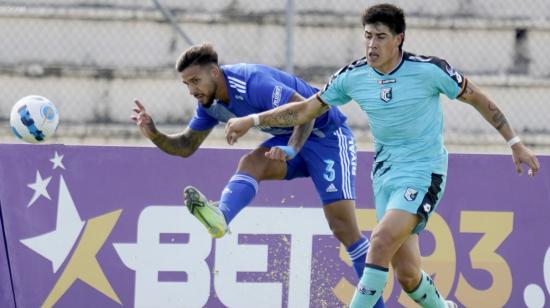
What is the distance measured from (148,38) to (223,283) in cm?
400

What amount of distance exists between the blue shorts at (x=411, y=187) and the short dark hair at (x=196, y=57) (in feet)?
4.96

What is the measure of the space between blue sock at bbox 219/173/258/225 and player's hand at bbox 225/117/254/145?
1.71ft

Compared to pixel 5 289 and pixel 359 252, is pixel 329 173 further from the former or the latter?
pixel 5 289

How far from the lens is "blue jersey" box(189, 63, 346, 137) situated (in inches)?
327

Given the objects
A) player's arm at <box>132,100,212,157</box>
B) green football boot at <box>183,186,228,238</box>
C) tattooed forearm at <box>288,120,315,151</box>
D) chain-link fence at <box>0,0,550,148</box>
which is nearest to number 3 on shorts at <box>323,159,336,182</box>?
tattooed forearm at <box>288,120,315,151</box>

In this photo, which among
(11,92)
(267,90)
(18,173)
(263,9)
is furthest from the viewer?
(263,9)

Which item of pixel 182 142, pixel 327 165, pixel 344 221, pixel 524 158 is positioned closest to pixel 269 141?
pixel 327 165

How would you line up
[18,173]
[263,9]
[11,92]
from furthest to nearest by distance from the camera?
[263,9] → [11,92] → [18,173]

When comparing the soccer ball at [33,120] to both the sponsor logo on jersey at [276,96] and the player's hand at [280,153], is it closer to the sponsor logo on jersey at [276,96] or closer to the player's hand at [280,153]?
the sponsor logo on jersey at [276,96]

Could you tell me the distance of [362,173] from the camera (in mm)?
9781

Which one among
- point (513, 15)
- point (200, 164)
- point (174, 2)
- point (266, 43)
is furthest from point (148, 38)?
point (513, 15)

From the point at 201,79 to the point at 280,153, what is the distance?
0.94 m

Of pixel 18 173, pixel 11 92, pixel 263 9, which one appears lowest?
pixel 18 173

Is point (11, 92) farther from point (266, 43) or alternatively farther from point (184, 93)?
point (266, 43)
